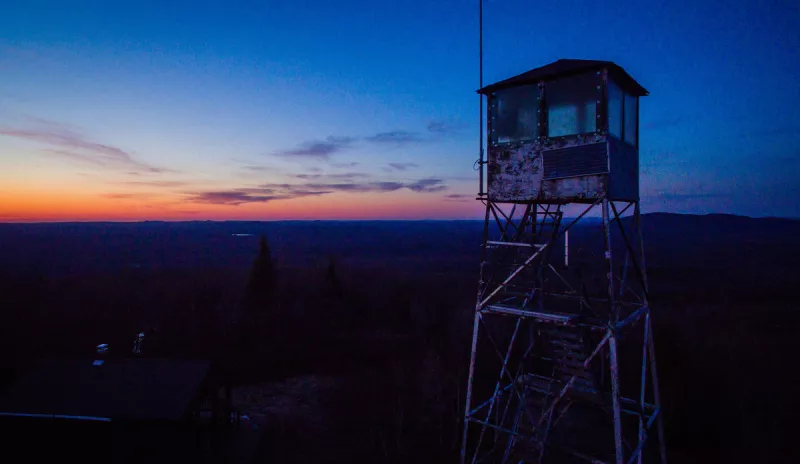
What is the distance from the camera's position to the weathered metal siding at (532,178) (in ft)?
31.0

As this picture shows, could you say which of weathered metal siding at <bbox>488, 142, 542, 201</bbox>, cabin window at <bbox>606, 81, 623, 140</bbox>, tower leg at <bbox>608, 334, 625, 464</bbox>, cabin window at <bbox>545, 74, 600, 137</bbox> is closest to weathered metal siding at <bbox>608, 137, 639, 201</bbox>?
cabin window at <bbox>606, 81, 623, 140</bbox>

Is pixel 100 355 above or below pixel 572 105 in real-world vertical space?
below

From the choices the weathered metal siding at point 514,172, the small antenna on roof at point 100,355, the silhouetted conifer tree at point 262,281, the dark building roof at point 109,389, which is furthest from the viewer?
the silhouetted conifer tree at point 262,281

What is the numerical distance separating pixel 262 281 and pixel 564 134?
121 feet

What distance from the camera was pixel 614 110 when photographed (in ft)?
31.9

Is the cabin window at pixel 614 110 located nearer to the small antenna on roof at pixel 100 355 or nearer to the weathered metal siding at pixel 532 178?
the weathered metal siding at pixel 532 178

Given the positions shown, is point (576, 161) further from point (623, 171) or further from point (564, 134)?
point (623, 171)

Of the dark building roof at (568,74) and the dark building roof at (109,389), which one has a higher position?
the dark building roof at (568,74)

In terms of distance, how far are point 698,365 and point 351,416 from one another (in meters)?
17.1

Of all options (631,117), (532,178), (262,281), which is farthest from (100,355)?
(262,281)

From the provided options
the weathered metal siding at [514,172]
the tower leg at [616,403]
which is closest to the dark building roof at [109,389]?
the weathered metal siding at [514,172]

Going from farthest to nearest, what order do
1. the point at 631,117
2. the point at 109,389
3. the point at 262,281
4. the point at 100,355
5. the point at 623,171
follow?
1. the point at 262,281
2. the point at 100,355
3. the point at 109,389
4. the point at 631,117
5. the point at 623,171

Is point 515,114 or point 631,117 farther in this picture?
point 631,117

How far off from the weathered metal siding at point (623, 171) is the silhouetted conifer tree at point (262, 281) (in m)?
35.8
